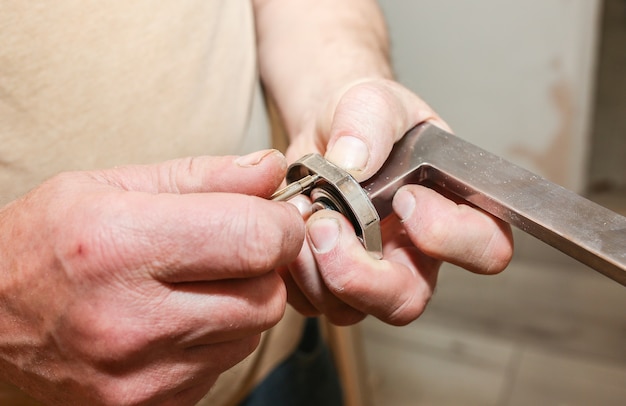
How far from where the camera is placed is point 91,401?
40 cm

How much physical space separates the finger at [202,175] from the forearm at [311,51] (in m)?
0.24

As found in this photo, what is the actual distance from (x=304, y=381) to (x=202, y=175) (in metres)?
0.45

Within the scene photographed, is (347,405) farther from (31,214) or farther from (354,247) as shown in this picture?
(31,214)

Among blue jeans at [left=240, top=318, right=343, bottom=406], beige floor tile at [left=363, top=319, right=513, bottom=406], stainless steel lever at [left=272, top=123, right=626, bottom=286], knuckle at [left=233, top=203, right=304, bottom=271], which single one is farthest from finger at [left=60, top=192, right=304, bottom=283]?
beige floor tile at [left=363, top=319, right=513, bottom=406]

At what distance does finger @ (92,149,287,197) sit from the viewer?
0.41 meters

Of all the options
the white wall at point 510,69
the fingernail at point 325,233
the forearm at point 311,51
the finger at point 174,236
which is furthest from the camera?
the white wall at point 510,69

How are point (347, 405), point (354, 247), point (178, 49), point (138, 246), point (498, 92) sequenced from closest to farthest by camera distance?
point (138, 246)
point (354, 247)
point (178, 49)
point (347, 405)
point (498, 92)

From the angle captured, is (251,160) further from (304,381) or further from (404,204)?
(304,381)

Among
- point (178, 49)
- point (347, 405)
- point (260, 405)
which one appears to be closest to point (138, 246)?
point (178, 49)

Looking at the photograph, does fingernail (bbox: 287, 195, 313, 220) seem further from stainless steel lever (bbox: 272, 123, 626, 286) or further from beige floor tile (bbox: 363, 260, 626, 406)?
beige floor tile (bbox: 363, 260, 626, 406)

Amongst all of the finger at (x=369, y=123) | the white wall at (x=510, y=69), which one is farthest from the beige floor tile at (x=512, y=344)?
the finger at (x=369, y=123)

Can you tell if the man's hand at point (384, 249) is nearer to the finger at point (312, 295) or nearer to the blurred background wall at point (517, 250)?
the finger at point (312, 295)

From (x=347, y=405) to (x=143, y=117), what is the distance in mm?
798

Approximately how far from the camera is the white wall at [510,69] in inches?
57.4
